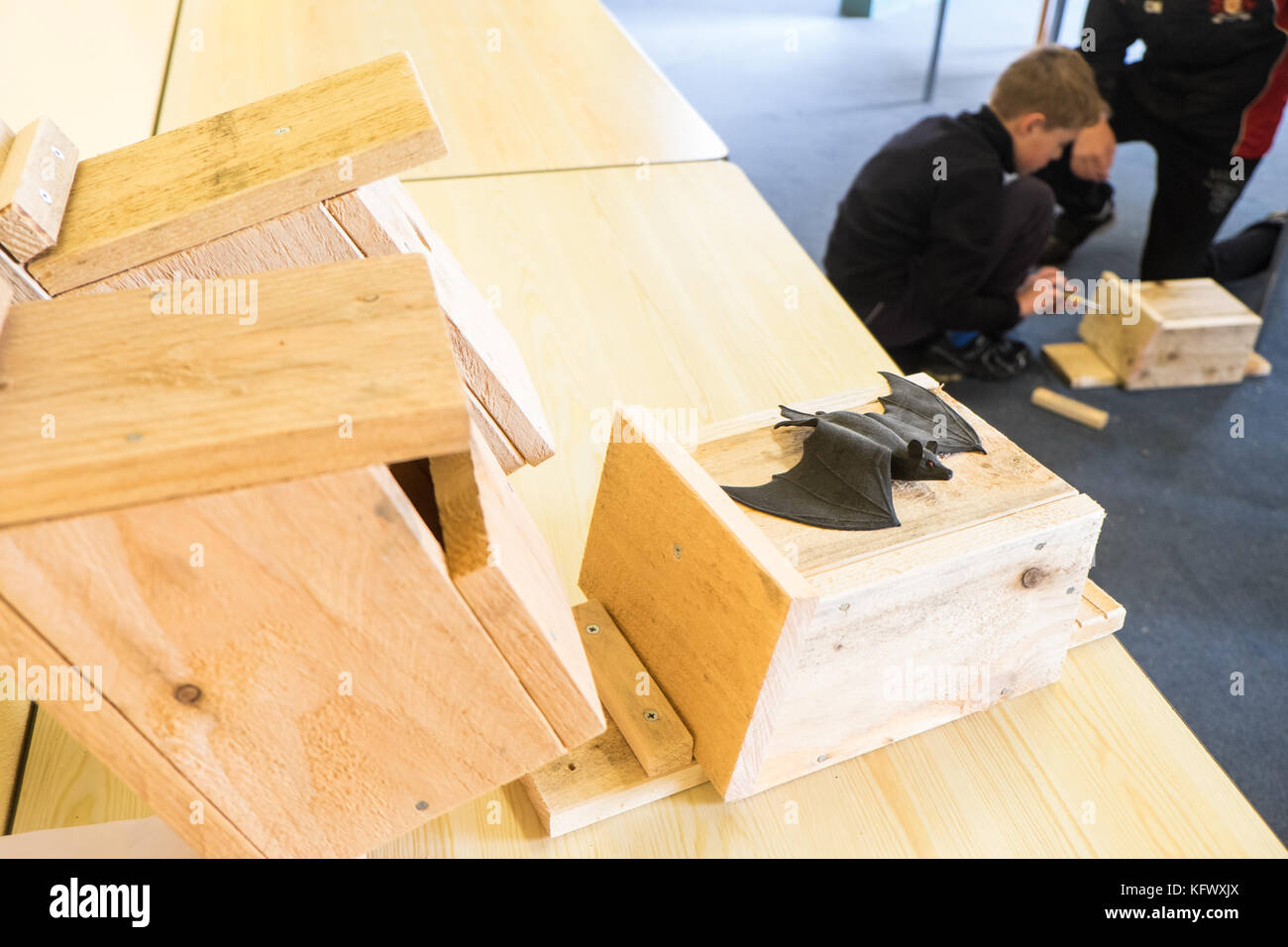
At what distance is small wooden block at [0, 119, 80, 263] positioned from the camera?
23.3 inches

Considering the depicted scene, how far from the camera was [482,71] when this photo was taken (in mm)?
2088

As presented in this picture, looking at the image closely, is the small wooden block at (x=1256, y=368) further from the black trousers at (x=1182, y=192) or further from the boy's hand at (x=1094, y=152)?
the boy's hand at (x=1094, y=152)

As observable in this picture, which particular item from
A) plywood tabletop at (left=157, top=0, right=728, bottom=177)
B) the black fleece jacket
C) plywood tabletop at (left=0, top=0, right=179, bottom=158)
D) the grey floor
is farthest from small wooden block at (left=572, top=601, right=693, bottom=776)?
the black fleece jacket

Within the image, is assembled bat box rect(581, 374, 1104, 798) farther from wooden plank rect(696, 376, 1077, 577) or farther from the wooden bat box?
the wooden bat box

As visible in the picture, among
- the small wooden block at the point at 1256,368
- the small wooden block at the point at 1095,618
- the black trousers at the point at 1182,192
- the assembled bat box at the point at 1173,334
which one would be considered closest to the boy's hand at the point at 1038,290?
the assembled bat box at the point at 1173,334

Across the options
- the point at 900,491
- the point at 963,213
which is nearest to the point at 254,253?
the point at 900,491

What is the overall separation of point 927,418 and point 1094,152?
6.90 feet

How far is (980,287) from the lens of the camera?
8.09 ft

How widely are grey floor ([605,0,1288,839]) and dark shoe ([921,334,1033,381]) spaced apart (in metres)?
0.04

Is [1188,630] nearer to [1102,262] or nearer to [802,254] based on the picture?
[802,254]

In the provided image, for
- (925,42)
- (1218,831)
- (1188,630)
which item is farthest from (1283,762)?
(925,42)

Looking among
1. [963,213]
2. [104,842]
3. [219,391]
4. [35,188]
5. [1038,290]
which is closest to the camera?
[219,391]

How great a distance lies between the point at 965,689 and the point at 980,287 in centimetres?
182

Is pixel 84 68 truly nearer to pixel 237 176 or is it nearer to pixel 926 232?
pixel 237 176
